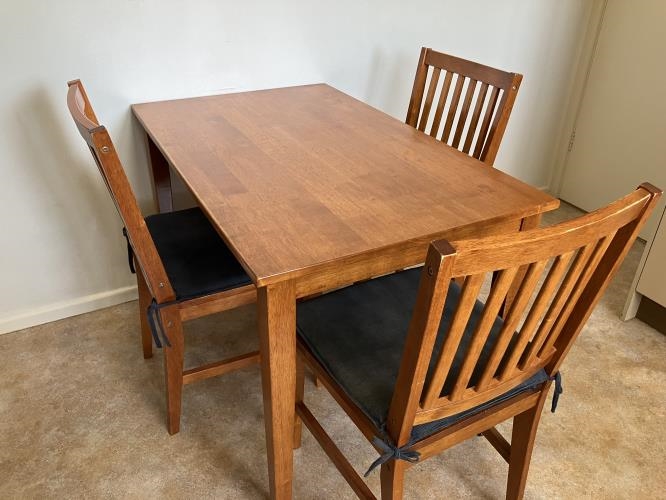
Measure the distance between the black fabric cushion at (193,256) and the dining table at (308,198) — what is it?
25 centimetres

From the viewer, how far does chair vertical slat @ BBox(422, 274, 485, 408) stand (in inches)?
30.4

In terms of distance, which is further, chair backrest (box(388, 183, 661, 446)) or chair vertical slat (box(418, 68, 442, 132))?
chair vertical slat (box(418, 68, 442, 132))

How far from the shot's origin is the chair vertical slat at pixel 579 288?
2.86 feet

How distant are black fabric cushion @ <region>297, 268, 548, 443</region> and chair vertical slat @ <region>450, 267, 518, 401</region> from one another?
0.12 metres

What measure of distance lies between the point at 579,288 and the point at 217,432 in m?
1.10

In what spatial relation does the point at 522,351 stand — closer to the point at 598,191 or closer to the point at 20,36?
the point at 20,36

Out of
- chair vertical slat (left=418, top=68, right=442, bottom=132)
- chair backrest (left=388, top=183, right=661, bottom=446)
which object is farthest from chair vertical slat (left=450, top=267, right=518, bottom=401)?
chair vertical slat (left=418, top=68, right=442, bottom=132)

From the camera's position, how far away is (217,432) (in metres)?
1.60

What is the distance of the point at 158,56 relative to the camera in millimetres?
1748

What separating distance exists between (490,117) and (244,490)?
49.6 inches

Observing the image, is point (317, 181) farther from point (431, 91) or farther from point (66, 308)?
point (66, 308)

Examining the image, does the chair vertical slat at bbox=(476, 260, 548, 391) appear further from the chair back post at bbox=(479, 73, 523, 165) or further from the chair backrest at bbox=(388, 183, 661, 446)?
the chair back post at bbox=(479, 73, 523, 165)

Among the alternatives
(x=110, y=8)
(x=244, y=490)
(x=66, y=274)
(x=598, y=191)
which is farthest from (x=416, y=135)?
(x=598, y=191)

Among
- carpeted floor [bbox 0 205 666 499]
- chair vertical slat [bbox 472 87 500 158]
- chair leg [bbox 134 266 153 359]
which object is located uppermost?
chair vertical slat [bbox 472 87 500 158]
